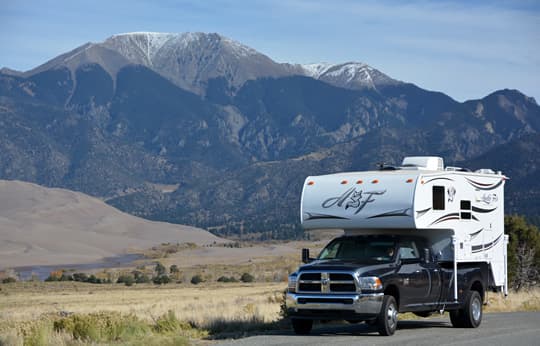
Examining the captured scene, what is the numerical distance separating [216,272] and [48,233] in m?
62.4

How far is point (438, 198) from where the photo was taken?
19.4 metres

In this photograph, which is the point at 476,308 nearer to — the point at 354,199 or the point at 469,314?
the point at 469,314

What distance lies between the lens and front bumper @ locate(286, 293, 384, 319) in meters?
17.8

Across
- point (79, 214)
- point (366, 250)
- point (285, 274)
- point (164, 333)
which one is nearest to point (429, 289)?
point (366, 250)

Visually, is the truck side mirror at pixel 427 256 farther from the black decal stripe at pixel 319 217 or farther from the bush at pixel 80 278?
the bush at pixel 80 278

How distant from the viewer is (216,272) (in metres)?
95.4

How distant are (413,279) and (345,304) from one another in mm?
1771

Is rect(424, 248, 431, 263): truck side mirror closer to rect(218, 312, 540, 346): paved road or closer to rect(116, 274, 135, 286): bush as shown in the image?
rect(218, 312, 540, 346): paved road

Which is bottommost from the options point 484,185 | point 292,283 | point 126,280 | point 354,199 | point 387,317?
point 126,280

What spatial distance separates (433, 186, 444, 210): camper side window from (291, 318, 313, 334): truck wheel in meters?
3.35

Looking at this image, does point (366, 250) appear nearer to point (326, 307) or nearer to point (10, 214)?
point (326, 307)

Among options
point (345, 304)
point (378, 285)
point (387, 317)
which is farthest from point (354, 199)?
point (387, 317)

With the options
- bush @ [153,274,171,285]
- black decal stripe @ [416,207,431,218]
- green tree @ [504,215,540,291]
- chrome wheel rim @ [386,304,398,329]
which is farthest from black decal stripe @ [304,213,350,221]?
bush @ [153,274,171,285]

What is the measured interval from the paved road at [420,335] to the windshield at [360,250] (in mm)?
1432
